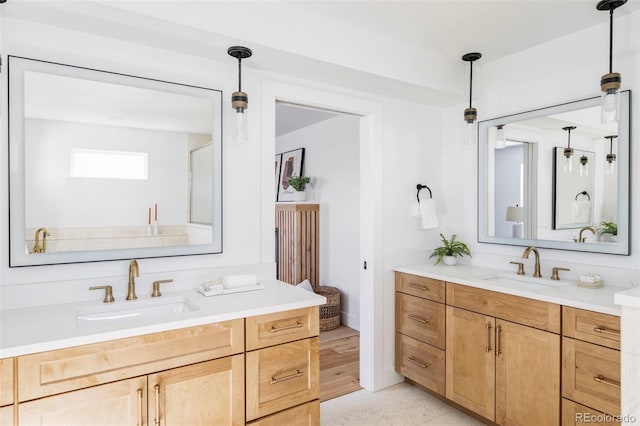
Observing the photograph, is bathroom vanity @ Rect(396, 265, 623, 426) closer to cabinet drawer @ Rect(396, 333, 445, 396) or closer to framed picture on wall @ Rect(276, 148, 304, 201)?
cabinet drawer @ Rect(396, 333, 445, 396)

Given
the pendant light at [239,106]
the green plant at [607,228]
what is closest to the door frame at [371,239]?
the pendant light at [239,106]

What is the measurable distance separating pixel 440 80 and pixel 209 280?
2.05 m

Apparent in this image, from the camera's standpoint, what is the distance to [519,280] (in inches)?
98.3

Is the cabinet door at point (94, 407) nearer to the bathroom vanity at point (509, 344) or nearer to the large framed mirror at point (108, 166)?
the large framed mirror at point (108, 166)

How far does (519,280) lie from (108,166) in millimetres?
2530

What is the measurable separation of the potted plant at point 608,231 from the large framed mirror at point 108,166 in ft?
7.27

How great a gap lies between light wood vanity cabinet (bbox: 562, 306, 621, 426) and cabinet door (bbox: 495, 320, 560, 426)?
2.2 inches

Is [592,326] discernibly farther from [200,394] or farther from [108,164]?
[108,164]

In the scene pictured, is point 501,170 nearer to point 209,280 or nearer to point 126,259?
point 209,280

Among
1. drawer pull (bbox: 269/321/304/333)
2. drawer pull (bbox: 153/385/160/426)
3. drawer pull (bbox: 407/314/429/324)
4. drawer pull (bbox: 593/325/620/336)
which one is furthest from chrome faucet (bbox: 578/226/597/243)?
drawer pull (bbox: 153/385/160/426)

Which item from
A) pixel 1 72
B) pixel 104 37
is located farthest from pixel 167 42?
pixel 1 72

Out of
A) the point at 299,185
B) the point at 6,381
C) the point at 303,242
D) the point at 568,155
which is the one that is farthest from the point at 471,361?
the point at 299,185

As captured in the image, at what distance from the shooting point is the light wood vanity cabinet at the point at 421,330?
258 centimetres

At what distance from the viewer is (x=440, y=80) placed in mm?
2689
